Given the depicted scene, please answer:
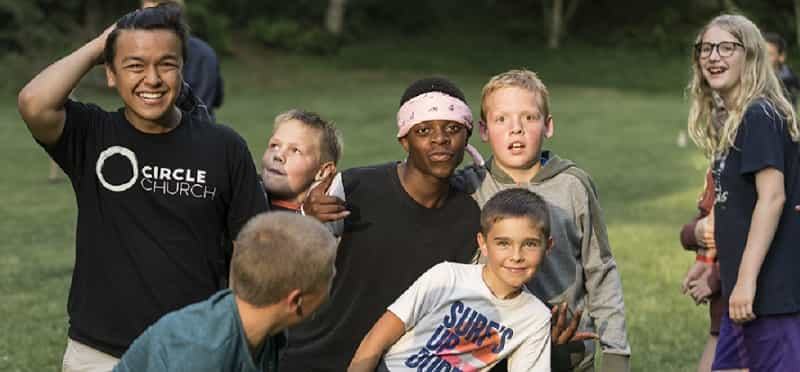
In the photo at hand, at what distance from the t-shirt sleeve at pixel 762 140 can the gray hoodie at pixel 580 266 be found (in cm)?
72

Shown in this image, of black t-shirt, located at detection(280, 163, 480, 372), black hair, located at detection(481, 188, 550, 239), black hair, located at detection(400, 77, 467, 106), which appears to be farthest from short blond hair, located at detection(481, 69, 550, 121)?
black hair, located at detection(481, 188, 550, 239)

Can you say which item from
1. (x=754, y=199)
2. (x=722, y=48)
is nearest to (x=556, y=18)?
(x=722, y=48)

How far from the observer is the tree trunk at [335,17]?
43094 millimetres

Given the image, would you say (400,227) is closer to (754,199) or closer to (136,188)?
(136,188)

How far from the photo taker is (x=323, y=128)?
16.7ft

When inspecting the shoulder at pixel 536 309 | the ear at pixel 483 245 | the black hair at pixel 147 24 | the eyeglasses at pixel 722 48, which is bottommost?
the shoulder at pixel 536 309

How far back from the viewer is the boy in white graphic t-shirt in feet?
13.8

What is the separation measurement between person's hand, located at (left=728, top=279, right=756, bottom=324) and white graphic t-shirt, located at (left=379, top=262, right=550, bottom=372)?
1052 millimetres

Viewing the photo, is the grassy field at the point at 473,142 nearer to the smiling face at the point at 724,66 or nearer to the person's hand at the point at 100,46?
the smiling face at the point at 724,66

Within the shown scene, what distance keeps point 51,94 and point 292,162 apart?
4.32 feet

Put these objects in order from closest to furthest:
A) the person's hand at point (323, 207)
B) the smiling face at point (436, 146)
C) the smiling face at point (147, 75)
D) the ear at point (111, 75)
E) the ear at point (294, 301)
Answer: the ear at point (294, 301) → the smiling face at point (147, 75) → the ear at point (111, 75) → the person's hand at point (323, 207) → the smiling face at point (436, 146)

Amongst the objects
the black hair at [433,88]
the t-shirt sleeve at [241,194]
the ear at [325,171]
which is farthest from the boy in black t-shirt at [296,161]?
the t-shirt sleeve at [241,194]

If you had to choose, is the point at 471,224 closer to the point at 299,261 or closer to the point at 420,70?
the point at 299,261

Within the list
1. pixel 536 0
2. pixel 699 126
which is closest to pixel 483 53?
pixel 536 0
